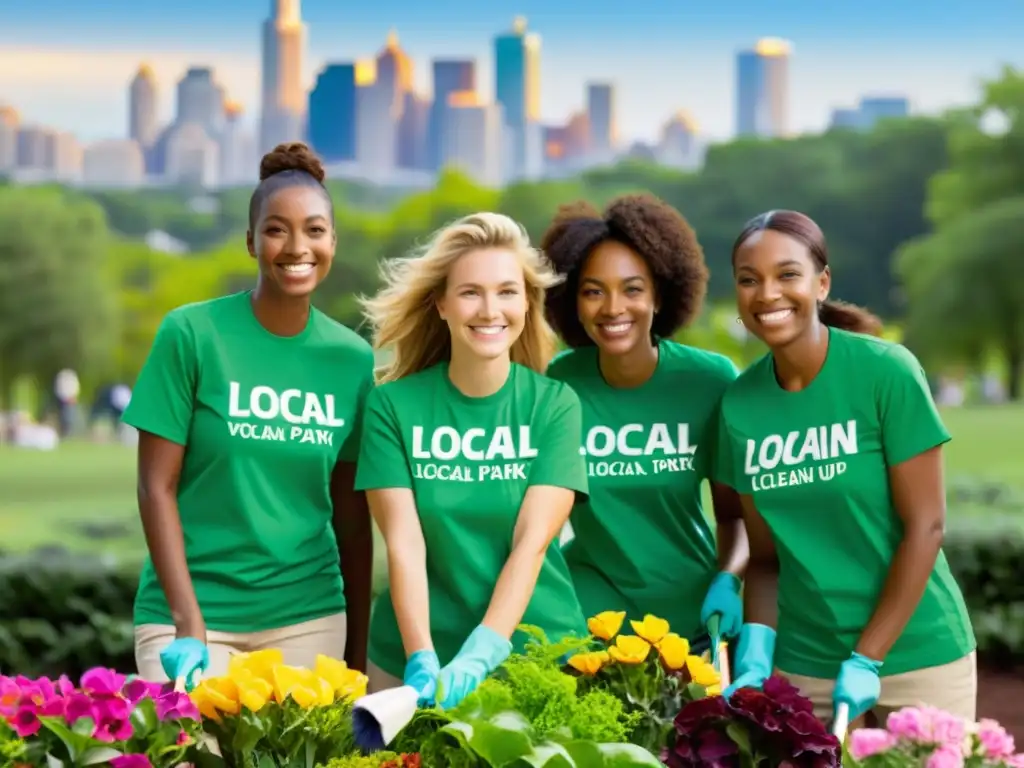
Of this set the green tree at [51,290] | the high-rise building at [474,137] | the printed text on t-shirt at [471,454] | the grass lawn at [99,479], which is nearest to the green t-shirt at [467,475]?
the printed text on t-shirt at [471,454]

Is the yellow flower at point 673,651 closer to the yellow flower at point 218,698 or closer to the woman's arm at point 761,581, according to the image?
the woman's arm at point 761,581

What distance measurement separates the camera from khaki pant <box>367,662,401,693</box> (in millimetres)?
3553

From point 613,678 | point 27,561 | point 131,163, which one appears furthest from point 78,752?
point 131,163

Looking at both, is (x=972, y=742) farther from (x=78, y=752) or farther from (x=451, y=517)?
(x=78, y=752)

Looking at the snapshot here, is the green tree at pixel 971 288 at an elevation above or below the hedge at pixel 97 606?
above

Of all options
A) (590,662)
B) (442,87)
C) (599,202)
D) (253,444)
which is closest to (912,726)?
(590,662)

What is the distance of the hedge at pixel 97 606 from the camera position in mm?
7727

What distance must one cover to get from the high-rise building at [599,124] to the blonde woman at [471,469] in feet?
56.4

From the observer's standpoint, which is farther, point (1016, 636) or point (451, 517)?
point (1016, 636)

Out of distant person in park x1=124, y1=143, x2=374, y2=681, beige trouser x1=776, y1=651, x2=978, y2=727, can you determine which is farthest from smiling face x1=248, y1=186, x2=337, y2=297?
beige trouser x1=776, y1=651, x2=978, y2=727

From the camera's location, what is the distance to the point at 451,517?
3426 mm

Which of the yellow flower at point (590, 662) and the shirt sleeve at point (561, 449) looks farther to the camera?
the shirt sleeve at point (561, 449)

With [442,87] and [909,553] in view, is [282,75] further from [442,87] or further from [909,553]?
[909,553]

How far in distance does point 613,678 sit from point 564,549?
42.6 inches
